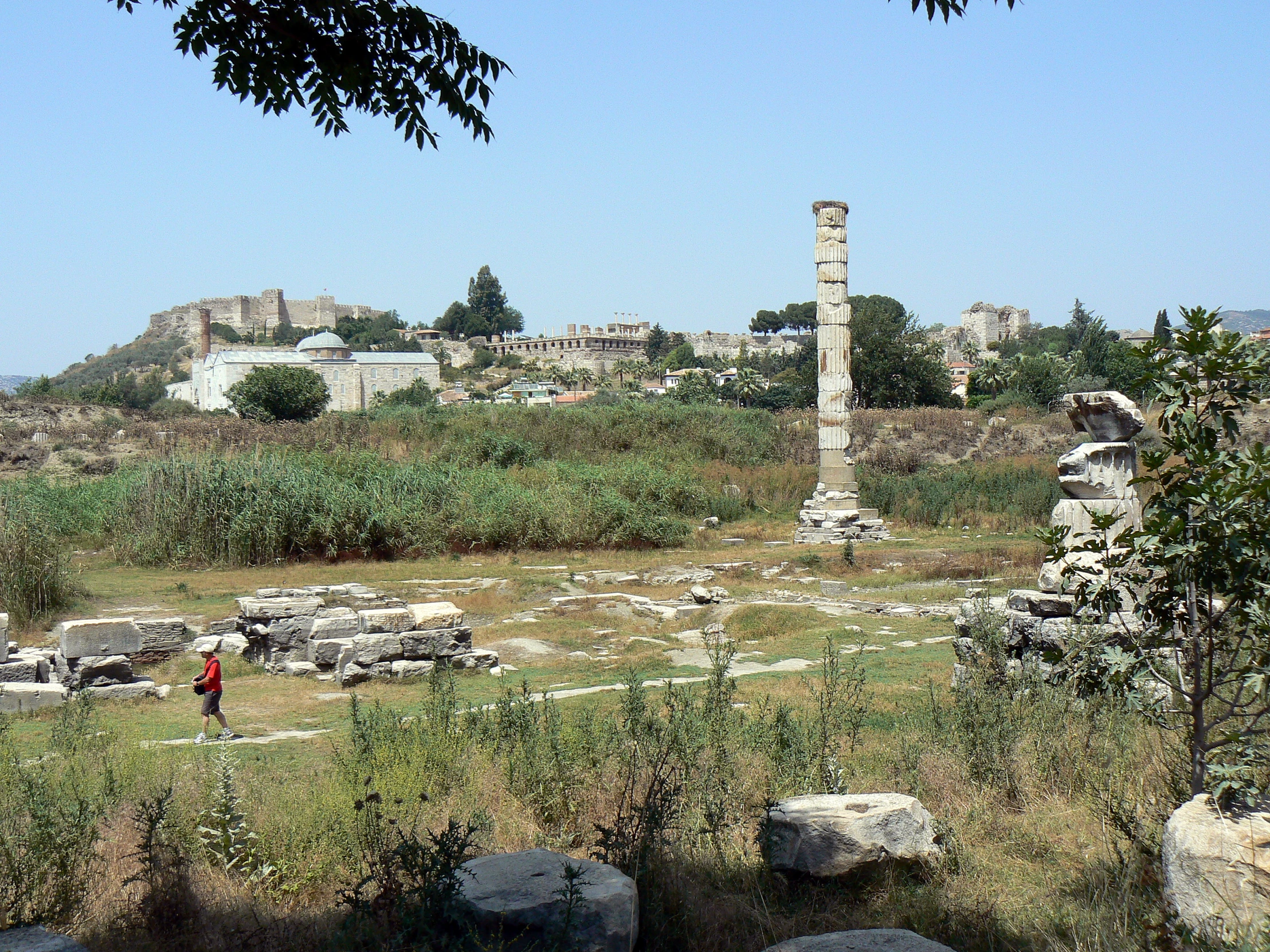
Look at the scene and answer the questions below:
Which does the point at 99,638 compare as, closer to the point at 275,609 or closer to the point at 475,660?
the point at 275,609

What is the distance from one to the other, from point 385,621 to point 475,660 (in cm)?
107

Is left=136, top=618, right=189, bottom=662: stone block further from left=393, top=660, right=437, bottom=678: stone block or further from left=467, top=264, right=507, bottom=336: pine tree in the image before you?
left=467, top=264, right=507, bottom=336: pine tree

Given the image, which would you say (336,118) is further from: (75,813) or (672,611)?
(672,611)

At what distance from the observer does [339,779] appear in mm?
5406

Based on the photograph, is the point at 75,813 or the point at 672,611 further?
the point at 672,611

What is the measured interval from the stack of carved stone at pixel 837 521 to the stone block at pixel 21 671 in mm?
14659

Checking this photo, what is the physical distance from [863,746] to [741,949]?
114 inches

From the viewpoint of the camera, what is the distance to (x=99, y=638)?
33.8ft

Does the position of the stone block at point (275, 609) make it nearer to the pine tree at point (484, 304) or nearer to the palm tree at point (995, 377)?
the palm tree at point (995, 377)

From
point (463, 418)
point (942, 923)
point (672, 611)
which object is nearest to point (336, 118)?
point (942, 923)

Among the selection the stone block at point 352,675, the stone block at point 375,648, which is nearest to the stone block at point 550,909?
the stone block at point 352,675

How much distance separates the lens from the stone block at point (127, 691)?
9.79m

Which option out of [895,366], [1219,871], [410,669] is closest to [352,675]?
[410,669]

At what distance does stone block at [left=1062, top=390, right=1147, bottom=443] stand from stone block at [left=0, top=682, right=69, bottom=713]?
29.2ft
